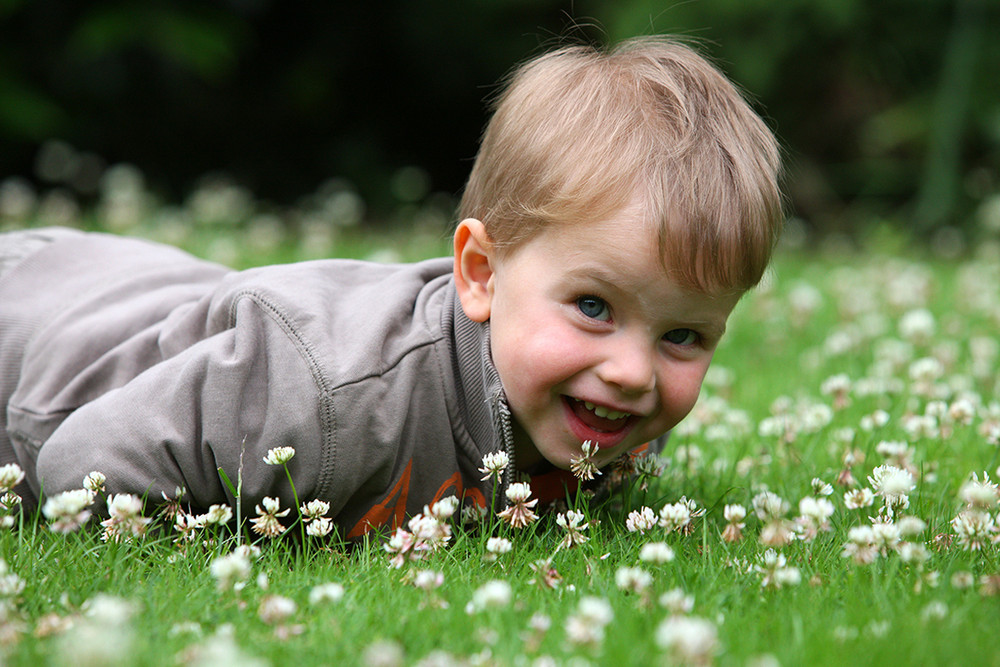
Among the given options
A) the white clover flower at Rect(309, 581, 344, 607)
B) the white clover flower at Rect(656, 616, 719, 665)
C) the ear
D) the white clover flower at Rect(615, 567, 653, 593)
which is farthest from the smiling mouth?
the white clover flower at Rect(656, 616, 719, 665)

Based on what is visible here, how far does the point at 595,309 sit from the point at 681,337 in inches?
10.1

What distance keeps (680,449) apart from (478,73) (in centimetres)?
865

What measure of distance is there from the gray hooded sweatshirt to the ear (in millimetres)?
52

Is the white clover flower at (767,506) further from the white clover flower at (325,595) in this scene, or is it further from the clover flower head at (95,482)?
the clover flower head at (95,482)

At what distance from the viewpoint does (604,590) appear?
2.22m

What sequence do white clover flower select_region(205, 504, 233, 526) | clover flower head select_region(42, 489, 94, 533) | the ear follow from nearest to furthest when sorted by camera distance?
1. clover flower head select_region(42, 489, 94, 533)
2. white clover flower select_region(205, 504, 233, 526)
3. the ear

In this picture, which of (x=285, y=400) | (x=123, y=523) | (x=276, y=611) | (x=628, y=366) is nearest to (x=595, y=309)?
(x=628, y=366)

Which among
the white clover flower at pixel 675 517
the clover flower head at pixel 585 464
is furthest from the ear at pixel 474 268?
the white clover flower at pixel 675 517

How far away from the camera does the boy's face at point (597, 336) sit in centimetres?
252

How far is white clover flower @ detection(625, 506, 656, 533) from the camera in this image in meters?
2.64

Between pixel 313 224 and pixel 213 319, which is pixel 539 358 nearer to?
pixel 213 319

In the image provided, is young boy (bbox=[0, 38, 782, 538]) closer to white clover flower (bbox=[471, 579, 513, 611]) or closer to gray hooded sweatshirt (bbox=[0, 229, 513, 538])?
gray hooded sweatshirt (bbox=[0, 229, 513, 538])

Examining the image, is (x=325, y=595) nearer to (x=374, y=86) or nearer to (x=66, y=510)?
(x=66, y=510)

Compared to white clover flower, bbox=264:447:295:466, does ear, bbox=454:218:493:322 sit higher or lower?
higher
